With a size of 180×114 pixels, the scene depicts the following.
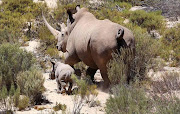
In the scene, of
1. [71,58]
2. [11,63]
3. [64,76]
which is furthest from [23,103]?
[71,58]

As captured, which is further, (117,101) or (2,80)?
(2,80)

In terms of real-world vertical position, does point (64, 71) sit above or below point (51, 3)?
below

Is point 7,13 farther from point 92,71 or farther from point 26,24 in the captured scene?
point 92,71

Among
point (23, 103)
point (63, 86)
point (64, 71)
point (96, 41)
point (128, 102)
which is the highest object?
point (96, 41)

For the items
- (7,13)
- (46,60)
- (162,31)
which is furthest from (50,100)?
(7,13)

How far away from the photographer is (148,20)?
17.6 metres

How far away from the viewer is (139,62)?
9.63 meters

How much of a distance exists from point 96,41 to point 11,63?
7.68 ft

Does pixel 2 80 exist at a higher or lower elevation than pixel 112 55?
lower

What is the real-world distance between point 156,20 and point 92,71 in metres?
8.02

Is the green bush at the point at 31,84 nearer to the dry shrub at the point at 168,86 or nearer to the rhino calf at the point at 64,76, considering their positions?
the rhino calf at the point at 64,76

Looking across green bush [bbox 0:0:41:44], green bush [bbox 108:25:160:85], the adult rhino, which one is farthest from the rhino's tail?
green bush [bbox 0:0:41:44]

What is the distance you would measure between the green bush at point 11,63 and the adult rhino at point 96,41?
1418mm

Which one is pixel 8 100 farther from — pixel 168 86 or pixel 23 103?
pixel 168 86
